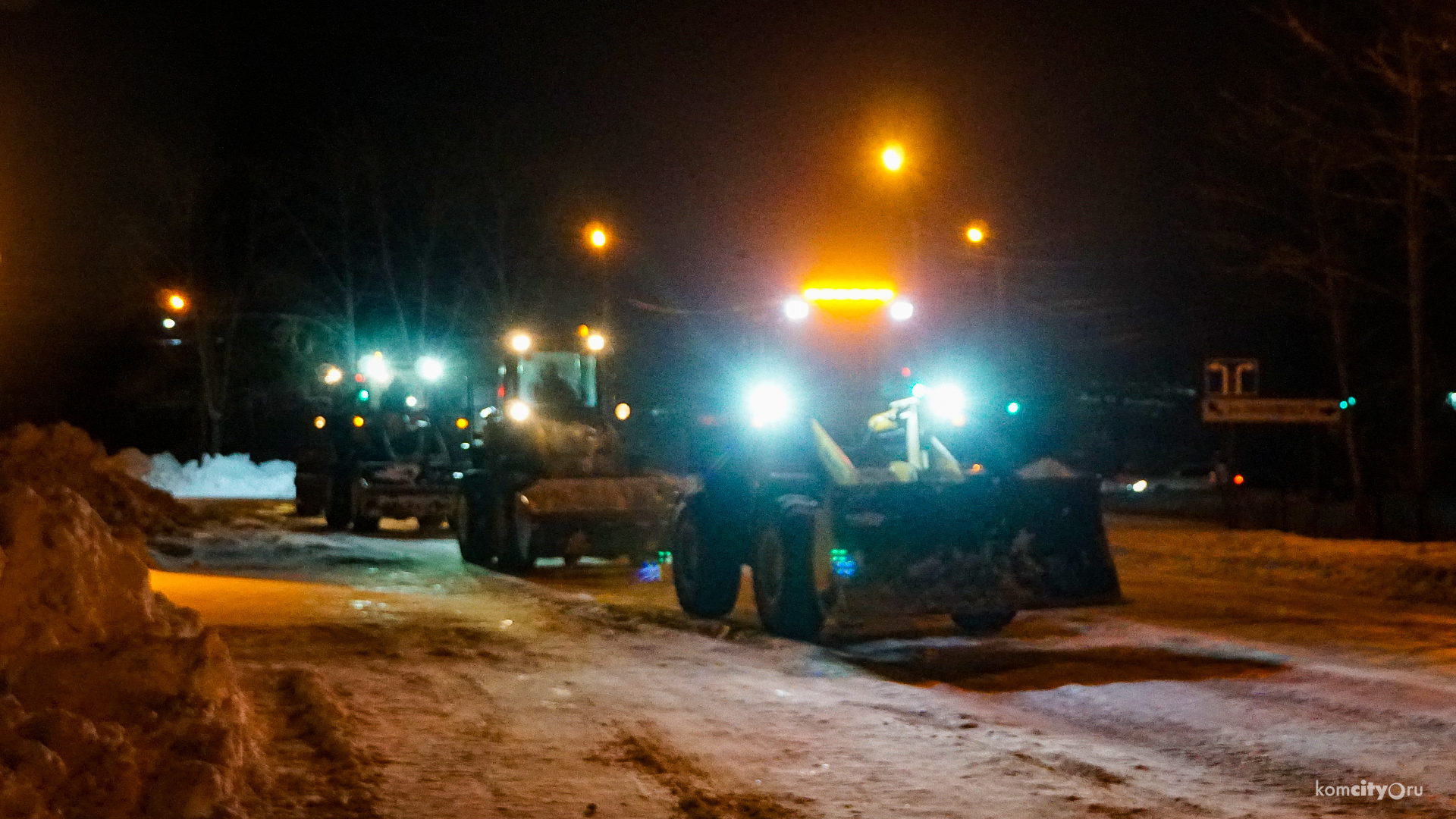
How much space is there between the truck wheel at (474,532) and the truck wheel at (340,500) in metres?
6.37

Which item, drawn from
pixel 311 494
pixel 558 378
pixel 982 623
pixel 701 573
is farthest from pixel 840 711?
pixel 311 494

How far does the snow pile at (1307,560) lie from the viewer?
54.6ft

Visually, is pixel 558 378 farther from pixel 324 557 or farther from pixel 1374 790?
pixel 1374 790

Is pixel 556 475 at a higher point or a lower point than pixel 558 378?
lower

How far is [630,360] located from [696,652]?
28.4ft

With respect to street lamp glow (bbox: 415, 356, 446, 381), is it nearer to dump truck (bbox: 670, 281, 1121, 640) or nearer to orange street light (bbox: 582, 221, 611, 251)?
orange street light (bbox: 582, 221, 611, 251)

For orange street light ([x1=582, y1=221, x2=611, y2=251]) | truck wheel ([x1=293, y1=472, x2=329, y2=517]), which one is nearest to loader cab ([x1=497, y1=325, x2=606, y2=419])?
orange street light ([x1=582, y1=221, x2=611, y2=251])

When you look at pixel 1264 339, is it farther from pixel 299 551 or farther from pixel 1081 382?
pixel 299 551

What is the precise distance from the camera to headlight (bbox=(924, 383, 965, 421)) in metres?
13.2

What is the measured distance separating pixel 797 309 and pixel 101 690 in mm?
7124

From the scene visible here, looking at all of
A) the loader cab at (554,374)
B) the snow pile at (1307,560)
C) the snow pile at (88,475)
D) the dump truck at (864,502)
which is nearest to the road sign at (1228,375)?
the snow pile at (1307,560)

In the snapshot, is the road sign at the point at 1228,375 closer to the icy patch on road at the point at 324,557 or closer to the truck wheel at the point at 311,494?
the icy patch on road at the point at 324,557

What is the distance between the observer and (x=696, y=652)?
11.8 meters

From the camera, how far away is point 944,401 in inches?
528
